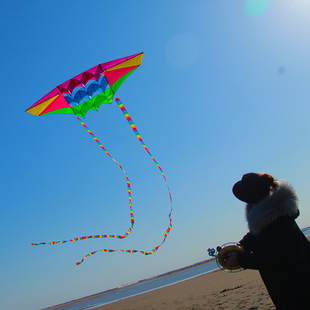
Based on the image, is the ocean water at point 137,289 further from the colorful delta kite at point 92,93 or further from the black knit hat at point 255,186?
the black knit hat at point 255,186

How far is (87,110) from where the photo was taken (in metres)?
5.93

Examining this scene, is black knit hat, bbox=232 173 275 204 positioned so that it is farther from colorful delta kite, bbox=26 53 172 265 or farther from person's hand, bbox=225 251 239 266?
colorful delta kite, bbox=26 53 172 265

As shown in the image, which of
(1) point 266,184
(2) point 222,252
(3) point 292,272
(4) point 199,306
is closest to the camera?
(3) point 292,272

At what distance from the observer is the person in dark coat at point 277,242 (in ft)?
4.74

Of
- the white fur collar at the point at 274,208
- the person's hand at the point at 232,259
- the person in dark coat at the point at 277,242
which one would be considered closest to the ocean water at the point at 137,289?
the person's hand at the point at 232,259

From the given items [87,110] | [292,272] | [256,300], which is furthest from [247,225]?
[87,110]

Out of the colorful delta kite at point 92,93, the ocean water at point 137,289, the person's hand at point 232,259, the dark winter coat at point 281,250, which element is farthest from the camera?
the ocean water at point 137,289

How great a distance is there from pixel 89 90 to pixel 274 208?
16.3 feet

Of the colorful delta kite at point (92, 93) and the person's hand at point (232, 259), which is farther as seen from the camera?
the colorful delta kite at point (92, 93)

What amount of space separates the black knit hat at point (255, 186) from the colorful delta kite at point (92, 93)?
10.7 ft

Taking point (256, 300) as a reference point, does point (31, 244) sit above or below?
above

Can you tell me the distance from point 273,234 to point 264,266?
0.71 feet

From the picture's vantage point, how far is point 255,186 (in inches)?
64.7

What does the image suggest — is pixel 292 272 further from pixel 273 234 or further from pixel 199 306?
pixel 199 306
